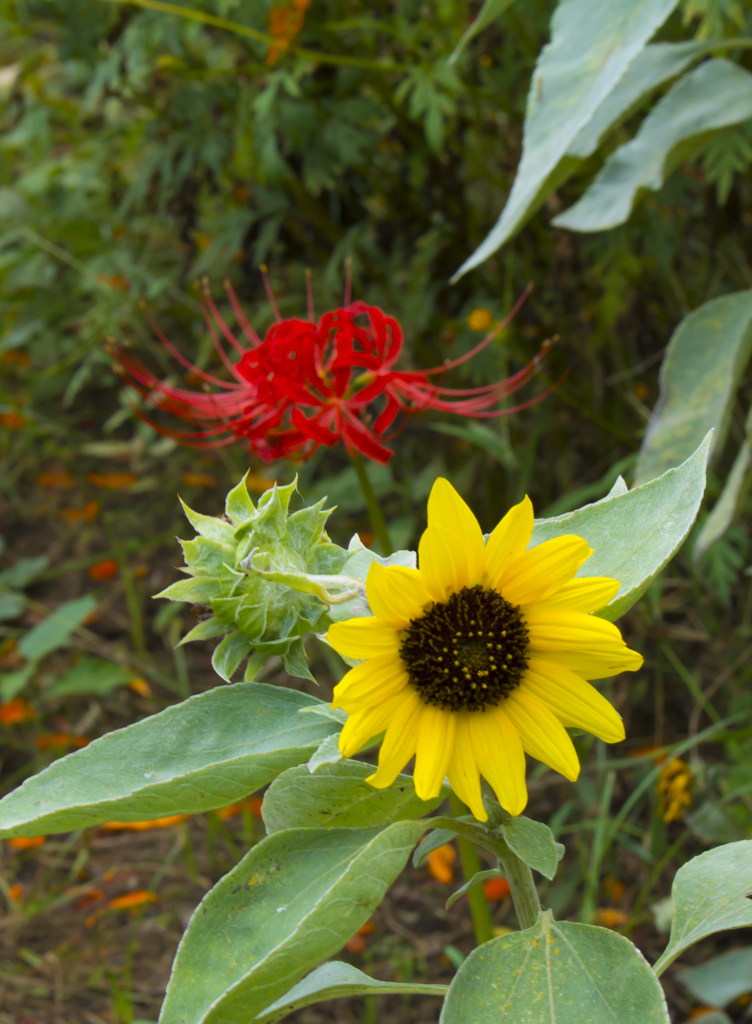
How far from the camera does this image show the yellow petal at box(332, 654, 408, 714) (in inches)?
15.9

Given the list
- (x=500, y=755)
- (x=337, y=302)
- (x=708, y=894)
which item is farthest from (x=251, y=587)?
(x=337, y=302)

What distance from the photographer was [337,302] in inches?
60.3

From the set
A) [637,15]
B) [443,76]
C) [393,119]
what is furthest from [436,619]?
[393,119]

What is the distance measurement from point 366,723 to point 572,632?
10 cm

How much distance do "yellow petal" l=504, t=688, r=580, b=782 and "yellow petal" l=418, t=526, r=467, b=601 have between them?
6cm

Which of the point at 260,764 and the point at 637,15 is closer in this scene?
the point at 260,764

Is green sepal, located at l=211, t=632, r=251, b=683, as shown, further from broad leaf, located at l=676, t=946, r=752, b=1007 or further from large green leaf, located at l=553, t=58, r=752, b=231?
broad leaf, located at l=676, t=946, r=752, b=1007

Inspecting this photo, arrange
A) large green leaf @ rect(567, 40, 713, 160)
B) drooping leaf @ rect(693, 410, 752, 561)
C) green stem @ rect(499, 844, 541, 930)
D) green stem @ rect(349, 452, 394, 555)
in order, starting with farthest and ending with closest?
large green leaf @ rect(567, 40, 713, 160) → drooping leaf @ rect(693, 410, 752, 561) → green stem @ rect(349, 452, 394, 555) → green stem @ rect(499, 844, 541, 930)

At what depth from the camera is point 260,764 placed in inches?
17.7

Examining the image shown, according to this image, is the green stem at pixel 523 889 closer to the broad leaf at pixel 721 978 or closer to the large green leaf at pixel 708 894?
the large green leaf at pixel 708 894

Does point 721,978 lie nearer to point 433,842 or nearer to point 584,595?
point 433,842

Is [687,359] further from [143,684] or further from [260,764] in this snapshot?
[143,684]

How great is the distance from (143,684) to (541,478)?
701 millimetres

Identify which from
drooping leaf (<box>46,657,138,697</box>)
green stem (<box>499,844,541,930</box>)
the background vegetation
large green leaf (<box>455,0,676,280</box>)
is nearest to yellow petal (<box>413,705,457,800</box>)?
green stem (<box>499,844,541,930</box>)
